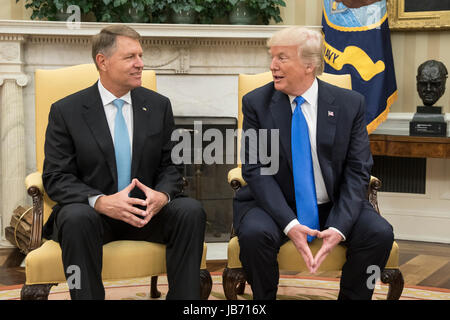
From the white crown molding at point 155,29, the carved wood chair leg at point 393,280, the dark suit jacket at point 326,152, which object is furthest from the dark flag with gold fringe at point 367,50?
the carved wood chair leg at point 393,280

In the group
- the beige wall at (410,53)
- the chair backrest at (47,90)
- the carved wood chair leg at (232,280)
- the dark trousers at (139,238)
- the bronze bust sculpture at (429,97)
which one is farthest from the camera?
the beige wall at (410,53)

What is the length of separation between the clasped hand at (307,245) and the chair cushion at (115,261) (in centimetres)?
53

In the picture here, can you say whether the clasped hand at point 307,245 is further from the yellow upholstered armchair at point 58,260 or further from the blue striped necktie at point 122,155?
the blue striped necktie at point 122,155

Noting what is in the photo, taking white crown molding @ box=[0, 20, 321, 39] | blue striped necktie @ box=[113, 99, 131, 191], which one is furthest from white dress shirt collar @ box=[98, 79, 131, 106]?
white crown molding @ box=[0, 20, 321, 39]

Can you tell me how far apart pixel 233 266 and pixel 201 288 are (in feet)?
0.52

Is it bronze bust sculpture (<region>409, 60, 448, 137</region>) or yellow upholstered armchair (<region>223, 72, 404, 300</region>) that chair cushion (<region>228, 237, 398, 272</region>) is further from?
bronze bust sculpture (<region>409, 60, 448, 137</region>)

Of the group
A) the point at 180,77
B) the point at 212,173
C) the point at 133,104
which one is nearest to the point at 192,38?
the point at 180,77

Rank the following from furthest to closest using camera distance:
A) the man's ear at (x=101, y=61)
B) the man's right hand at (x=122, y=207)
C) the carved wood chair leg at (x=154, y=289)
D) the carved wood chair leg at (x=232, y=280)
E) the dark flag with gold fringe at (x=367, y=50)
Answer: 1. the dark flag with gold fringe at (x=367, y=50)
2. the carved wood chair leg at (x=154, y=289)
3. the man's ear at (x=101, y=61)
4. the carved wood chair leg at (x=232, y=280)
5. the man's right hand at (x=122, y=207)

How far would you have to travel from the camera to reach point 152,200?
2.32 meters

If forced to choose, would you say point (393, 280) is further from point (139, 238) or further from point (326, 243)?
point (139, 238)

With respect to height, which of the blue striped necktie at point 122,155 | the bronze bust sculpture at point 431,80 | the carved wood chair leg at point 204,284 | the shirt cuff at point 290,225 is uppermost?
the bronze bust sculpture at point 431,80

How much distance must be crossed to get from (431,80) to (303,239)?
2.22 meters

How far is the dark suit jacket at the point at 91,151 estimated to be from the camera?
2395 mm

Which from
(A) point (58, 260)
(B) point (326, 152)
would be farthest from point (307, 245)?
(A) point (58, 260)
